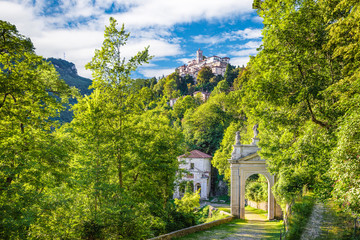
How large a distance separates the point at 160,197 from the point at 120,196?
7.77m

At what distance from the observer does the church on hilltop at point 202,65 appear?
139 metres

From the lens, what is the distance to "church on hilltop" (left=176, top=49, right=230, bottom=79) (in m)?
139

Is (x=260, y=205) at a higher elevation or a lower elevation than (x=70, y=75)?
lower

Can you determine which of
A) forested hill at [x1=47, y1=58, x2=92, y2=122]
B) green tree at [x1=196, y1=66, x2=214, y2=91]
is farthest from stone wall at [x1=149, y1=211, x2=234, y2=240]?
forested hill at [x1=47, y1=58, x2=92, y2=122]

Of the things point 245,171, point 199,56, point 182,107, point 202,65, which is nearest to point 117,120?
point 245,171

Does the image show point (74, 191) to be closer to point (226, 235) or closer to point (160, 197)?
point (160, 197)

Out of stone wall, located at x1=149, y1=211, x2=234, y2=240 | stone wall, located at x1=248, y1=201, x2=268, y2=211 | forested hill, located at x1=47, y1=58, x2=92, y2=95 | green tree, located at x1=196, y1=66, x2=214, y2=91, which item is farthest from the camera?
forested hill, located at x1=47, y1=58, x2=92, y2=95

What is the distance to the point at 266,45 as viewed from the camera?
11148 millimetres

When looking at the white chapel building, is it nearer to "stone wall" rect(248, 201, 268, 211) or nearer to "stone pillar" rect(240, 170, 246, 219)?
"stone wall" rect(248, 201, 268, 211)

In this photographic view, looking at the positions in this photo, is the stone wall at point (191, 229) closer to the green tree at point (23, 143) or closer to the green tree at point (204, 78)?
Result: the green tree at point (23, 143)

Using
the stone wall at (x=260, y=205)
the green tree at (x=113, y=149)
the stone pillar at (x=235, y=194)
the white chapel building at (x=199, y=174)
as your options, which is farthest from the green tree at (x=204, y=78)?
the green tree at (x=113, y=149)

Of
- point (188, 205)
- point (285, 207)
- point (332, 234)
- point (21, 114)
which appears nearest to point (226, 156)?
point (188, 205)

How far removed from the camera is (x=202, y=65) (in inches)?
6127

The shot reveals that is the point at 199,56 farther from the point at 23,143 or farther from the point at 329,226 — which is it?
the point at 23,143
